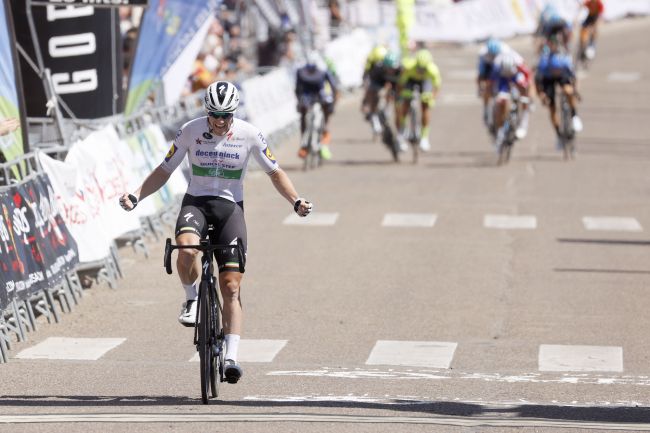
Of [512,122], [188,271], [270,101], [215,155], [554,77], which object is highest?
[215,155]

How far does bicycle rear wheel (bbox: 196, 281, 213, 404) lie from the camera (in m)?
10.1

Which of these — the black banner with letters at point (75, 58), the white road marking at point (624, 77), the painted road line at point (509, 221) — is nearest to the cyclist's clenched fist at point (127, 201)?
the black banner with letters at point (75, 58)

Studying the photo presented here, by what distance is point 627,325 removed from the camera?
14148mm

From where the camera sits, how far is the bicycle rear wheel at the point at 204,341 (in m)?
10.1

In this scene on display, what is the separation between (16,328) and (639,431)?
219 inches

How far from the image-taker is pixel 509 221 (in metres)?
21.1

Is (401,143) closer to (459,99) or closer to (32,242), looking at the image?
(459,99)

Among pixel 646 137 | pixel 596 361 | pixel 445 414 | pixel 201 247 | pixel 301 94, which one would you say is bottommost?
pixel 646 137

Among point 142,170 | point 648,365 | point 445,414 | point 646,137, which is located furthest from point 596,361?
point 646,137

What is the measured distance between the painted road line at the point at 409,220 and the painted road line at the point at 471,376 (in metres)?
8.68

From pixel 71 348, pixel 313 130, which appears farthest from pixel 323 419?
pixel 313 130

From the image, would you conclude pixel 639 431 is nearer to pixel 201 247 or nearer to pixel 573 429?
pixel 573 429

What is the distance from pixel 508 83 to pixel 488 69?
2.04ft

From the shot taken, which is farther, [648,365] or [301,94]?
[301,94]
